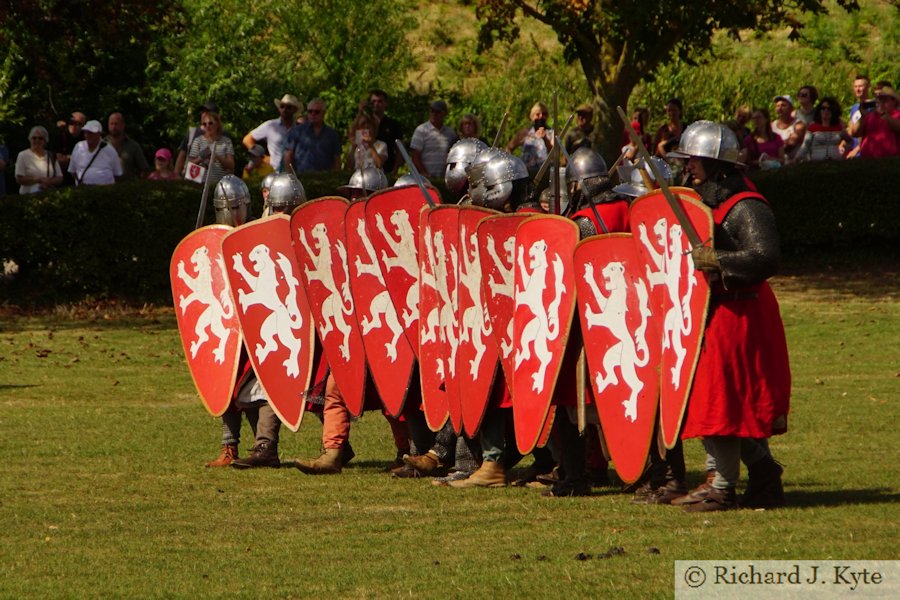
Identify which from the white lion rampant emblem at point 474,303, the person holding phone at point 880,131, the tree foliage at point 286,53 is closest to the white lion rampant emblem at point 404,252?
the white lion rampant emblem at point 474,303

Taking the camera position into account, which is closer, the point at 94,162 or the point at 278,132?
the point at 278,132

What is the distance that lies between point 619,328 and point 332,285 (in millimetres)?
2050

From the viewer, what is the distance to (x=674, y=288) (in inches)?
291

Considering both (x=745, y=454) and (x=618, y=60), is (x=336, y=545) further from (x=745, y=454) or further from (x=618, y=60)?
(x=618, y=60)

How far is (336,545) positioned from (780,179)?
12.8 meters

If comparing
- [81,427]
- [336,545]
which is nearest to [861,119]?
[81,427]

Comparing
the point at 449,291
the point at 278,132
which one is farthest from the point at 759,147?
the point at 449,291

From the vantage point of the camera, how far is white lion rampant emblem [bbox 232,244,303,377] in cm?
930

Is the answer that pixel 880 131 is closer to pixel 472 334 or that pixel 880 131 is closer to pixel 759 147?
Answer: pixel 759 147

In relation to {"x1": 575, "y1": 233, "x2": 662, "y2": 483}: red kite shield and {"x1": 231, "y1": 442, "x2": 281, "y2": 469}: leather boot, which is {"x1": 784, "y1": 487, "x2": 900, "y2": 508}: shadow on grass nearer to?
{"x1": 575, "y1": 233, "x2": 662, "y2": 483}: red kite shield

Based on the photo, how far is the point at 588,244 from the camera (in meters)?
7.73

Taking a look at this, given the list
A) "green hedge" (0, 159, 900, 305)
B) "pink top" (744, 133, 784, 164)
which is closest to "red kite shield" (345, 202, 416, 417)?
"green hedge" (0, 159, 900, 305)

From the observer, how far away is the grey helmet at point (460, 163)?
30.8 feet

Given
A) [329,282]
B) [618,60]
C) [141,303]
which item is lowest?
[141,303]
